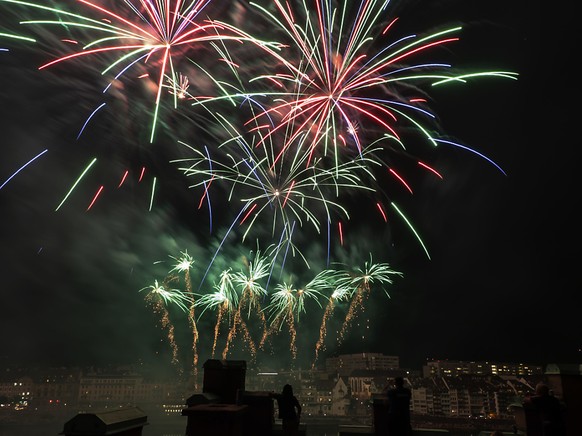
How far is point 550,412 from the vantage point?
849 cm

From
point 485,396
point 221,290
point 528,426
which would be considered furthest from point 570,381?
point 485,396

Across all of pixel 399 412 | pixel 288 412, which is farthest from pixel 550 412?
pixel 288 412

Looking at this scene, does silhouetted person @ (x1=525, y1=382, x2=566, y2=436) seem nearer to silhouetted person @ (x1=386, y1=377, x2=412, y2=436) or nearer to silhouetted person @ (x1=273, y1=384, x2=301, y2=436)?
silhouetted person @ (x1=386, y1=377, x2=412, y2=436)

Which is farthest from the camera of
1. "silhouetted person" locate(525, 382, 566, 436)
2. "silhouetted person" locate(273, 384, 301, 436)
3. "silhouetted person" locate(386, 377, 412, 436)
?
"silhouetted person" locate(273, 384, 301, 436)

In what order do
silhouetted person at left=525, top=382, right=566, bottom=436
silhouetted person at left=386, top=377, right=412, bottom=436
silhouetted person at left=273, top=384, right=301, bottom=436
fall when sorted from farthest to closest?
silhouetted person at left=273, top=384, right=301, bottom=436
silhouetted person at left=386, top=377, right=412, bottom=436
silhouetted person at left=525, top=382, right=566, bottom=436

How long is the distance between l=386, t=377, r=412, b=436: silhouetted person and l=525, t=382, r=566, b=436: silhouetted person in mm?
2573

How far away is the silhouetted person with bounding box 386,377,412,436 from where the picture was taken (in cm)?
914

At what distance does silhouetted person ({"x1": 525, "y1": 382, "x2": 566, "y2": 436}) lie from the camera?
328 inches

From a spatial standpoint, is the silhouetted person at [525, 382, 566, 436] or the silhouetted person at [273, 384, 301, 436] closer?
the silhouetted person at [525, 382, 566, 436]

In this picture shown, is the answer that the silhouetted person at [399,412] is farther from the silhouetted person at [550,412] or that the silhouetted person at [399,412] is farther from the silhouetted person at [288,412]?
the silhouetted person at [550,412]

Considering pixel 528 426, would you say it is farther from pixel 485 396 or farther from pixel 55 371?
pixel 55 371

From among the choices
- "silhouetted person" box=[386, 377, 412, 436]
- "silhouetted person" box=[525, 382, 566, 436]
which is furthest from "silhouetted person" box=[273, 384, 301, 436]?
"silhouetted person" box=[525, 382, 566, 436]

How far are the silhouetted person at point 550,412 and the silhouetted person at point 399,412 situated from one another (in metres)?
2.57

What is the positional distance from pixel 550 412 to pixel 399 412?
2.97 m
